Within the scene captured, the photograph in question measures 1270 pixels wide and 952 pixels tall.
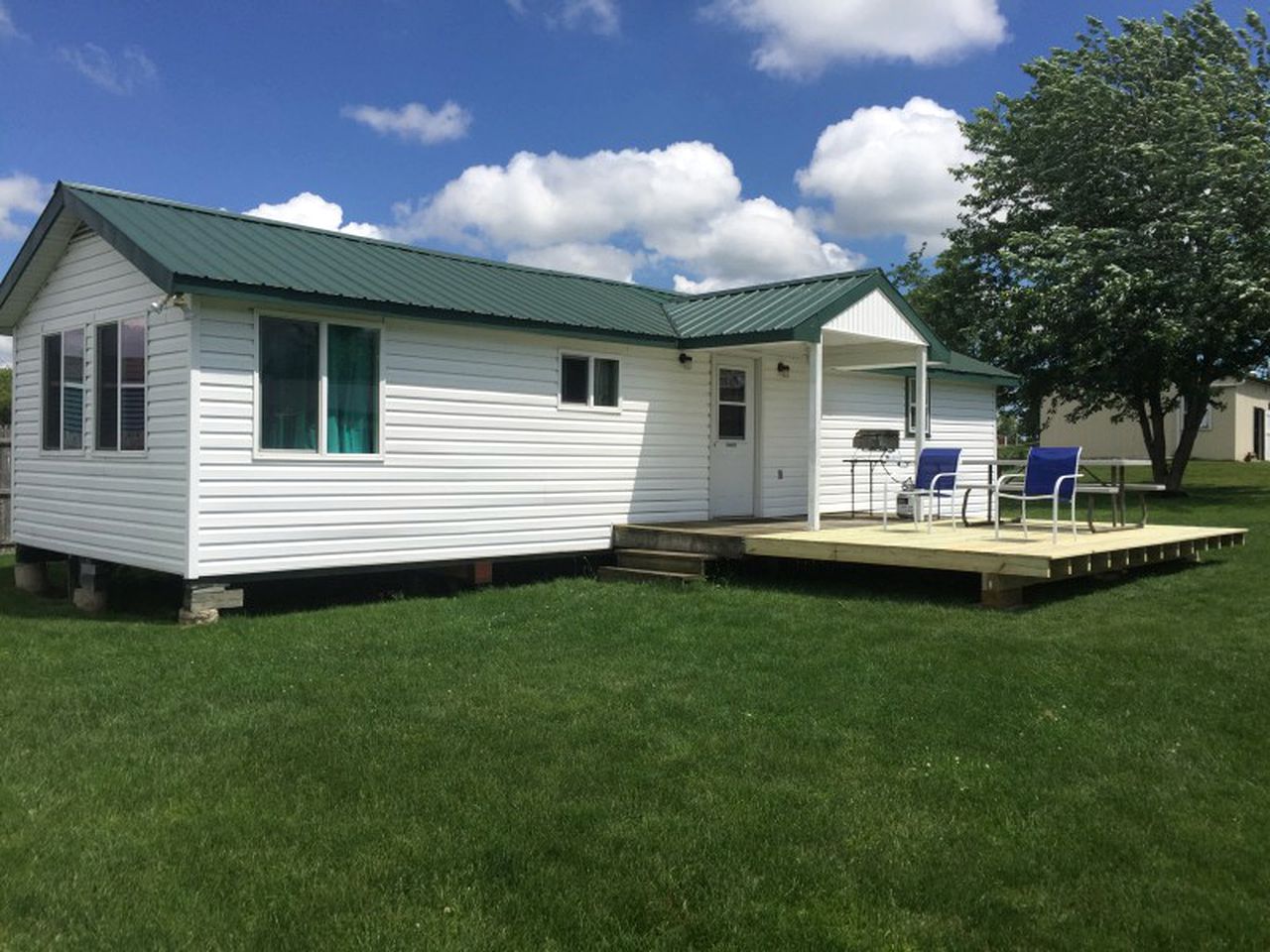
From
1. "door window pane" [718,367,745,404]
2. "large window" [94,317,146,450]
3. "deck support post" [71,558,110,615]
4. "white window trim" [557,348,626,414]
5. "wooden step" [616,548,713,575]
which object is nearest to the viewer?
"large window" [94,317,146,450]

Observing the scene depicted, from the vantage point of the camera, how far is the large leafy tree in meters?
19.0

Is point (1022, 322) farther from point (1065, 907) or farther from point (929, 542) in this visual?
point (1065, 907)

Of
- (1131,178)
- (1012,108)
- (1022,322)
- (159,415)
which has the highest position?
(1012,108)

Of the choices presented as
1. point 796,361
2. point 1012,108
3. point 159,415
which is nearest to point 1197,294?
point 1012,108

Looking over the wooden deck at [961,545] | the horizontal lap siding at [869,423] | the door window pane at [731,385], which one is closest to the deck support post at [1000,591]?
the wooden deck at [961,545]

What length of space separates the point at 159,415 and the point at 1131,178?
61.6ft

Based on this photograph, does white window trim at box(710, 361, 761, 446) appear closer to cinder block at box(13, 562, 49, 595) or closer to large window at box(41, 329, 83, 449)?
large window at box(41, 329, 83, 449)

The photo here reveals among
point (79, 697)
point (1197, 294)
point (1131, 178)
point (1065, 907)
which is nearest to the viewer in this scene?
point (1065, 907)

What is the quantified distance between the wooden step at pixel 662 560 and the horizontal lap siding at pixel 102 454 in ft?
14.9

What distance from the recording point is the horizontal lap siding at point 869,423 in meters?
14.7

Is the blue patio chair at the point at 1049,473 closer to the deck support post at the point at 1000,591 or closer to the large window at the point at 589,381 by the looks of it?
the deck support post at the point at 1000,591

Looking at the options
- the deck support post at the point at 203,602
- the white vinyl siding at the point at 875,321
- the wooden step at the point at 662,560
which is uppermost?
the white vinyl siding at the point at 875,321

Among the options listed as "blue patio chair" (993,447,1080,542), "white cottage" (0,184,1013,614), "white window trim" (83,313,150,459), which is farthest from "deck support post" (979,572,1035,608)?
"white window trim" (83,313,150,459)

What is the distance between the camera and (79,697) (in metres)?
6.23
